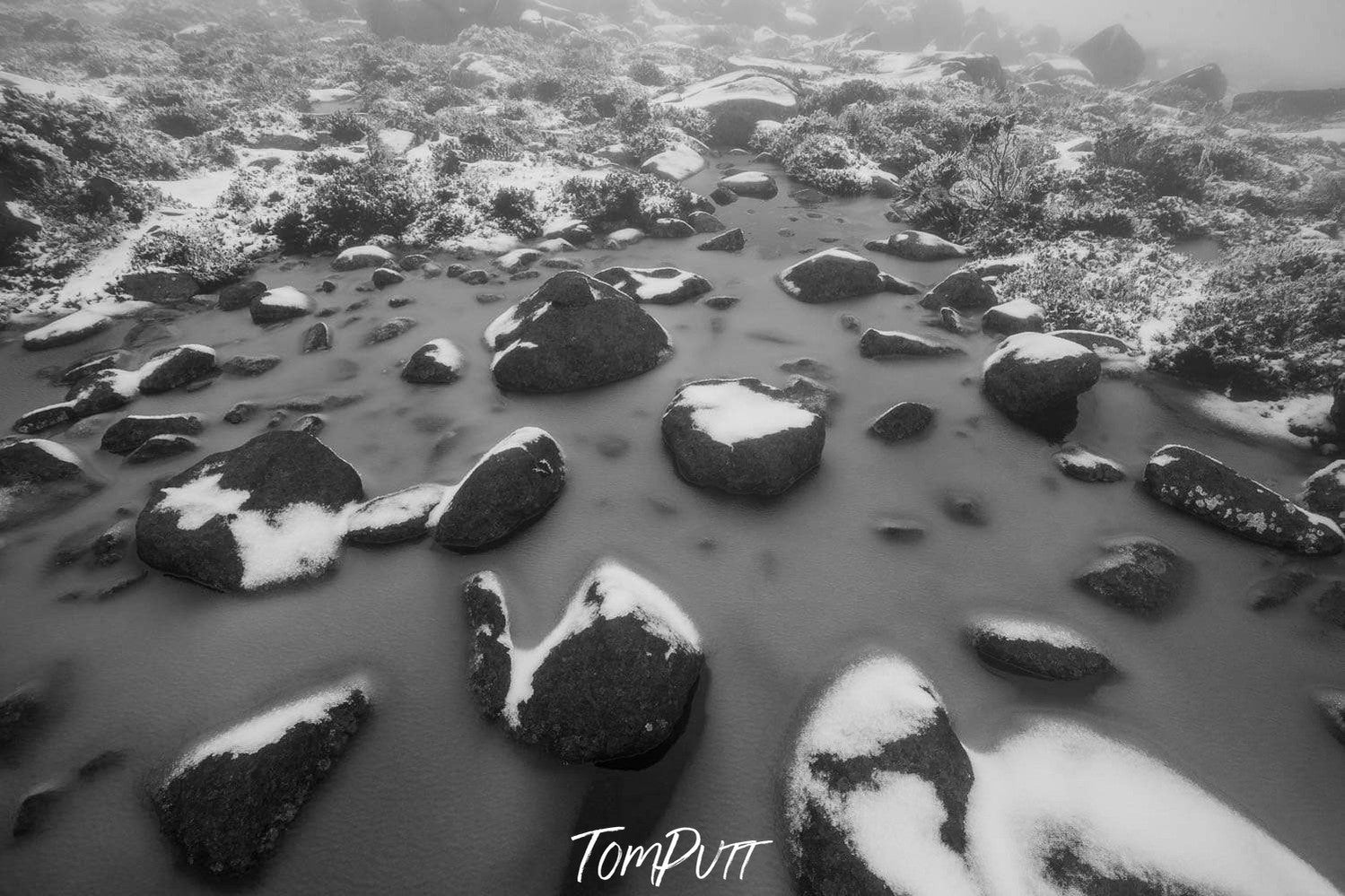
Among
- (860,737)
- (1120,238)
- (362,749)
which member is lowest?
(362,749)

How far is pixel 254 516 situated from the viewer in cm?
573

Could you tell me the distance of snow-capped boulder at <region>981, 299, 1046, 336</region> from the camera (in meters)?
9.87

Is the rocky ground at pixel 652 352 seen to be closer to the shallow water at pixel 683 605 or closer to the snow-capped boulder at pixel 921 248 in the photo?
the snow-capped boulder at pixel 921 248

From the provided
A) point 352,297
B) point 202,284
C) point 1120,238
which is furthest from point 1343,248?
point 202,284

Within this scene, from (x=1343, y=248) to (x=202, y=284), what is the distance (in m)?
24.7

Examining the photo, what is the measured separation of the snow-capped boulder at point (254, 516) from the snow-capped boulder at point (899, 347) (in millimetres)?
8200

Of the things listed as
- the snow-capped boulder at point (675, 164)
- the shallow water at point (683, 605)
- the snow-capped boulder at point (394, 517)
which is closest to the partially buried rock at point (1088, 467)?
the shallow water at point (683, 605)

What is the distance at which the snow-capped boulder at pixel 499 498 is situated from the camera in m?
5.84

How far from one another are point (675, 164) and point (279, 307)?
1383cm

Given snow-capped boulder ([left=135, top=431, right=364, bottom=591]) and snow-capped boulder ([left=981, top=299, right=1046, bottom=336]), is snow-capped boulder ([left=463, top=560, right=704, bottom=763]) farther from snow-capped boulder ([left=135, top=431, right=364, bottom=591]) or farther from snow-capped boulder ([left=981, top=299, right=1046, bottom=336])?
snow-capped boulder ([left=981, top=299, right=1046, bottom=336])

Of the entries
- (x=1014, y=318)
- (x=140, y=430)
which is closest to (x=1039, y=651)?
(x=1014, y=318)

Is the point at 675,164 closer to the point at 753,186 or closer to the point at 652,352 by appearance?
the point at 753,186

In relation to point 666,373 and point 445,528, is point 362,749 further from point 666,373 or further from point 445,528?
point 666,373

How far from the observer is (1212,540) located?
602 cm
